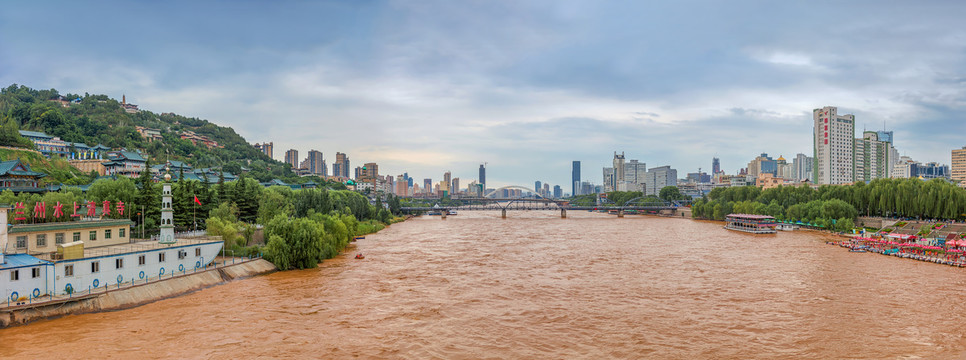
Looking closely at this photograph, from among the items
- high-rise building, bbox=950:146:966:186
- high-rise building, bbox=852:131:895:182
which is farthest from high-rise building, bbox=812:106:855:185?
high-rise building, bbox=950:146:966:186

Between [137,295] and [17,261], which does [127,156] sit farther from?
[17,261]

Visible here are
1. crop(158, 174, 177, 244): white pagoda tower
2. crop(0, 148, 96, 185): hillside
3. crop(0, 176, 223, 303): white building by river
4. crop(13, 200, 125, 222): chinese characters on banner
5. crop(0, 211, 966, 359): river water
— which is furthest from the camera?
crop(0, 148, 96, 185): hillside

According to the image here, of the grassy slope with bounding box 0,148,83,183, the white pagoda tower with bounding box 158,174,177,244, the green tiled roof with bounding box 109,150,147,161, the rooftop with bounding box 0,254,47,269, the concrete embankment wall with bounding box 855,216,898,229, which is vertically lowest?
the concrete embankment wall with bounding box 855,216,898,229

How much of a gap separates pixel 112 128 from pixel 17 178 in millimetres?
66504

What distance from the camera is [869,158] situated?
5374 inches

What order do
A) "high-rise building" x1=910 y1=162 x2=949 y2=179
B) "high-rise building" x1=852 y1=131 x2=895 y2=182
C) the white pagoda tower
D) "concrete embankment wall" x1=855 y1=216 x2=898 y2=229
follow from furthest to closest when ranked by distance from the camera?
Answer: 1. "high-rise building" x1=910 y1=162 x2=949 y2=179
2. "high-rise building" x1=852 y1=131 x2=895 y2=182
3. "concrete embankment wall" x1=855 y1=216 x2=898 y2=229
4. the white pagoda tower

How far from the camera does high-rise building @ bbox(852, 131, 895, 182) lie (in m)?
130

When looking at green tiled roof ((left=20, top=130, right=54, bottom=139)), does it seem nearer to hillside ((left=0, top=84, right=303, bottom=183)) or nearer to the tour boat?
hillside ((left=0, top=84, right=303, bottom=183))

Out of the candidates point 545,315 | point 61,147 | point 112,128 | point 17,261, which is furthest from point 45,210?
point 112,128

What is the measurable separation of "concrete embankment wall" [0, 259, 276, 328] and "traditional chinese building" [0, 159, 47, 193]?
971 inches

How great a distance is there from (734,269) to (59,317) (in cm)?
3790

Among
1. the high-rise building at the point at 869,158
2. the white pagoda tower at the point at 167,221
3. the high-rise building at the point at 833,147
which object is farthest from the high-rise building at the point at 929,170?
the white pagoda tower at the point at 167,221

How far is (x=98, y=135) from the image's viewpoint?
89500 millimetres

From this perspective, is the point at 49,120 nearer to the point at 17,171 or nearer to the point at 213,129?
the point at 17,171
